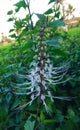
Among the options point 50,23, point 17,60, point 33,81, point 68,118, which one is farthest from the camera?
point 17,60

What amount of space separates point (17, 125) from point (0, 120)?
18 centimetres

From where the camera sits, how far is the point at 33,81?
6.46ft

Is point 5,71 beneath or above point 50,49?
beneath

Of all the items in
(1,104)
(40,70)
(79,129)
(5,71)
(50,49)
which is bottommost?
(79,129)

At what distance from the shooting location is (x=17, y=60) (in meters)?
3.84

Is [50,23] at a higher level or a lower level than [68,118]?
higher

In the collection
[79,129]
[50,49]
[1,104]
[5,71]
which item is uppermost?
[50,49]

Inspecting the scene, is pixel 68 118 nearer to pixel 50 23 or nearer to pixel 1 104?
pixel 1 104

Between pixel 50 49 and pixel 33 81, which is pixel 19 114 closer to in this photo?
pixel 50 49

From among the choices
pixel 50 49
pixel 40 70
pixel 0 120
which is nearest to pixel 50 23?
pixel 50 49

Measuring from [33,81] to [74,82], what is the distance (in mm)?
1563

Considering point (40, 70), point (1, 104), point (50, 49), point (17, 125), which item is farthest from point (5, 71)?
point (40, 70)

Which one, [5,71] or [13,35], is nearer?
[5,71]

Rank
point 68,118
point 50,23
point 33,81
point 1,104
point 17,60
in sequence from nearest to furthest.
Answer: point 33,81, point 50,23, point 68,118, point 1,104, point 17,60
